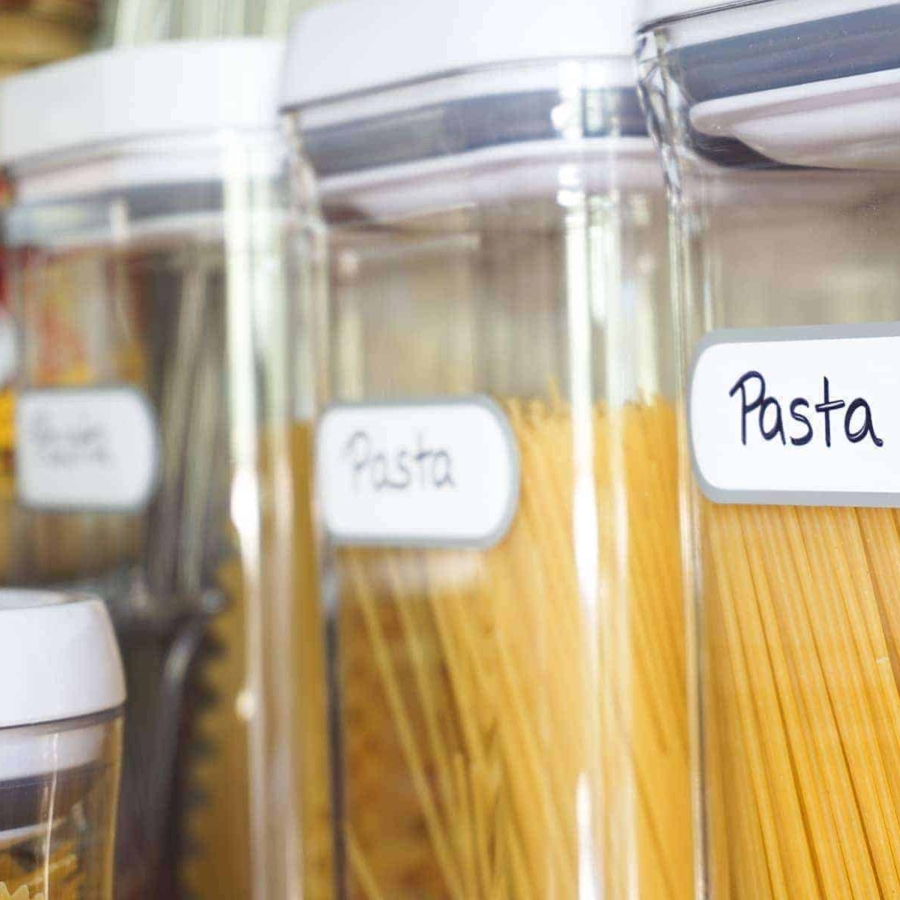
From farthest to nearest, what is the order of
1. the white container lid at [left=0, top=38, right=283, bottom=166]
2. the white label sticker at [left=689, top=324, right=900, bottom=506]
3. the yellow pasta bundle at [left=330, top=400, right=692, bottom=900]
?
the white container lid at [left=0, top=38, right=283, bottom=166]
the yellow pasta bundle at [left=330, top=400, right=692, bottom=900]
the white label sticker at [left=689, top=324, right=900, bottom=506]

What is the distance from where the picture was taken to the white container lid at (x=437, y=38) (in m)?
0.48

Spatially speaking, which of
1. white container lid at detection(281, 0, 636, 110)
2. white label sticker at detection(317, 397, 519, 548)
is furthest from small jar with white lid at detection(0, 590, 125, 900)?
white container lid at detection(281, 0, 636, 110)

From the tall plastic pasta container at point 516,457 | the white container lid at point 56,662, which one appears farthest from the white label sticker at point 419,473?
the white container lid at point 56,662

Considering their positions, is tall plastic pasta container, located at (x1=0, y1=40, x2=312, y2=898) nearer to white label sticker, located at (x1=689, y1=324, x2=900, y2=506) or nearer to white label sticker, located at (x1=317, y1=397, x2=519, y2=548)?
white label sticker, located at (x1=317, y1=397, x2=519, y2=548)

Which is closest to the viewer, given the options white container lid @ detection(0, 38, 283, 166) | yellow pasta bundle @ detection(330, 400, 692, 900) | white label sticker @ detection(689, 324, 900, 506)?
white label sticker @ detection(689, 324, 900, 506)

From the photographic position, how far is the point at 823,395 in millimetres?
396

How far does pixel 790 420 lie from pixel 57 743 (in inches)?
9.5

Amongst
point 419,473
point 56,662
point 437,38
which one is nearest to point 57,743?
point 56,662

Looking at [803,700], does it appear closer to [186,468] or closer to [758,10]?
[758,10]

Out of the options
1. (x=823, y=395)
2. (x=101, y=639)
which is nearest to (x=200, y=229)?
(x=101, y=639)

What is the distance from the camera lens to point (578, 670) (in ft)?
1.59

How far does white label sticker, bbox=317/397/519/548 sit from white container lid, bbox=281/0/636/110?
0.38 feet

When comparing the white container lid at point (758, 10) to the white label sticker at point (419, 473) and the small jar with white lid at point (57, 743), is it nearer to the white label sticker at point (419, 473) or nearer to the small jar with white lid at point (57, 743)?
the white label sticker at point (419, 473)

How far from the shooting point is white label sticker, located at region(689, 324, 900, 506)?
384mm
